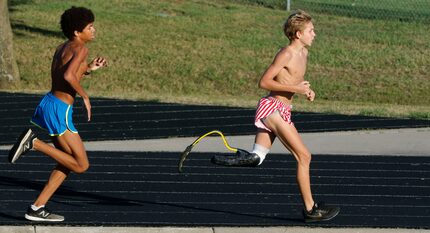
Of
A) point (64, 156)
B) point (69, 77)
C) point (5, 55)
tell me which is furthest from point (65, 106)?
point (5, 55)

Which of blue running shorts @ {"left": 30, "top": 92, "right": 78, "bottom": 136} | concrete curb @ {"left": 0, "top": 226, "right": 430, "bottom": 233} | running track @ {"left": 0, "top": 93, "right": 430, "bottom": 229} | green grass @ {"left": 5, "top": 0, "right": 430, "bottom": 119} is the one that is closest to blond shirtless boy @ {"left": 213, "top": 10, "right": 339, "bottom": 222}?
concrete curb @ {"left": 0, "top": 226, "right": 430, "bottom": 233}

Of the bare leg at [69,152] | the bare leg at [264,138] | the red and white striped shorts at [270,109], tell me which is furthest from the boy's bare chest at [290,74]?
the bare leg at [69,152]

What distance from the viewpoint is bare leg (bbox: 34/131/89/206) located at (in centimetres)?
945

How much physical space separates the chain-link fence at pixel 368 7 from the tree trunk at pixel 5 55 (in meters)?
8.81

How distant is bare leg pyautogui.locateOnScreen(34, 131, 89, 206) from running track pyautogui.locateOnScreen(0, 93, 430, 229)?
287 mm

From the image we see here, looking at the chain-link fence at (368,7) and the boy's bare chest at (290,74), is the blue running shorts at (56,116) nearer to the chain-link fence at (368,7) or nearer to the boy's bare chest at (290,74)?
the boy's bare chest at (290,74)

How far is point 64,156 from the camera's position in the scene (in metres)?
9.48

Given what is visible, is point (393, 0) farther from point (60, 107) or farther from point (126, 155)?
point (60, 107)

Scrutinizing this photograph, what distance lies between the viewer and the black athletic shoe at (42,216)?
31.1 feet

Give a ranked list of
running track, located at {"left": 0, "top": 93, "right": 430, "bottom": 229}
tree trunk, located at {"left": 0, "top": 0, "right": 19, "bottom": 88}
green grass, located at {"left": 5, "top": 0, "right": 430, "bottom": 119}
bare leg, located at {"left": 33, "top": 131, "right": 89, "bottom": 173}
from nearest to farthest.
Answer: bare leg, located at {"left": 33, "top": 131, "right": 89, "bottom": 173}, running track, located at {"left": 0, "top": 93, "right": 430, "bottom": 229}, tree trunk, located at {"left": 0, "top": 0, "right": 19, "bottom": 88}, green grass, located at {"left": 5, "top": 0, "right": 430, "bottom": 119}

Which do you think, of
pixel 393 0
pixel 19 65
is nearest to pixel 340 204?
pixel 19 65

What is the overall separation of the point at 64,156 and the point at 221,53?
1314 cm

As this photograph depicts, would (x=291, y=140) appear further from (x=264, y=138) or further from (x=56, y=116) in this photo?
(x=56, y=116)

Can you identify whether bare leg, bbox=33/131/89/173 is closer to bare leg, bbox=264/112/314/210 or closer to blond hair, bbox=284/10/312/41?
bare leg, bbox=264/112/314/210
